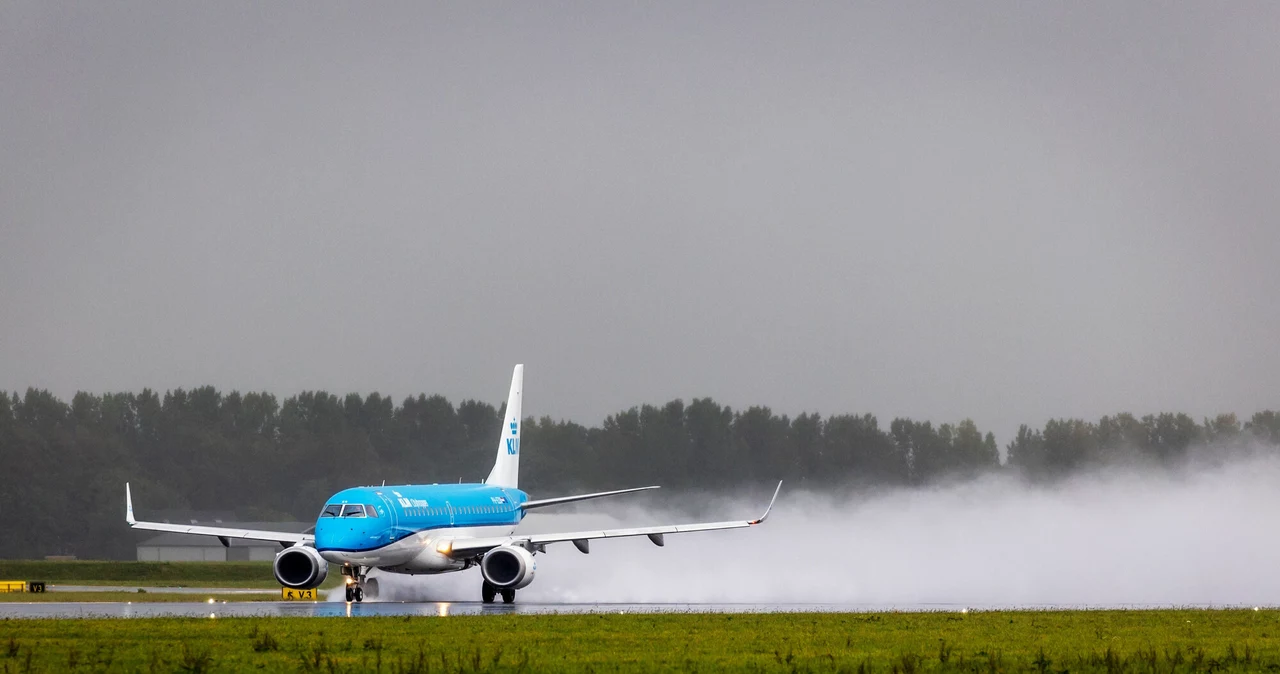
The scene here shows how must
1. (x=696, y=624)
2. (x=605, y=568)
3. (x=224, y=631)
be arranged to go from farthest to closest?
1. (x=605, y=568)
2. (x=696, y=624)
3. (x=224, y=631)

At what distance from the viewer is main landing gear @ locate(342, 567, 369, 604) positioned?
188 ft

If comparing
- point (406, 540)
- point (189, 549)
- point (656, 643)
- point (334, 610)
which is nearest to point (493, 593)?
point (406, 540)

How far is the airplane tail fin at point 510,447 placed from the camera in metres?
73.3

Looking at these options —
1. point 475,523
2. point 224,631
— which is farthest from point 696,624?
point 475,523

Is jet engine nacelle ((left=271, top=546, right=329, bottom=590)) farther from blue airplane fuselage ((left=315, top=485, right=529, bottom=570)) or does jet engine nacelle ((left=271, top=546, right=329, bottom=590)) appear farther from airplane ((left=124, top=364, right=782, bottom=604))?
blue airplane fuselage ((left=315, top=485, right=529, bottom=570))

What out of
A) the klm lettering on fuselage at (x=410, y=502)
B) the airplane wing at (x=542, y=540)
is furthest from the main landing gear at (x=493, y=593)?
the klm lettering on fuselage at (x=410, y=502)

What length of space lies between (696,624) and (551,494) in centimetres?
8809

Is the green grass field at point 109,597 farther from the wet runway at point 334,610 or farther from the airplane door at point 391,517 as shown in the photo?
the airplane door at point 391,517

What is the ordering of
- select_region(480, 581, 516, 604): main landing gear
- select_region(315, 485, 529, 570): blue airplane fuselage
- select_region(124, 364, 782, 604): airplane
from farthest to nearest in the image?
select_region(480, 581, 516, 604): main landing gear
select_region(124, 364, 782, 604): airplane
select_region(315, 485, 529, 570): blue airplane fuselage

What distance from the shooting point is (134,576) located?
3981 inches

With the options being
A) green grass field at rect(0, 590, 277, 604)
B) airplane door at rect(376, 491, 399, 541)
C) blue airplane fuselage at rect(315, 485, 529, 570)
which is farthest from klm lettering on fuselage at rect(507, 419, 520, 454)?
airplane door at rect(376, 491, 399, 541)

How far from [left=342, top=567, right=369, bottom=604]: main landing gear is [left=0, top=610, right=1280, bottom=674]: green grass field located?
16.0m

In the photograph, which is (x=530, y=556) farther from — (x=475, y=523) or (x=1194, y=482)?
(x=1194, y=482)

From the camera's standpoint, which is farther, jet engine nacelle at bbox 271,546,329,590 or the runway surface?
the runway surface
